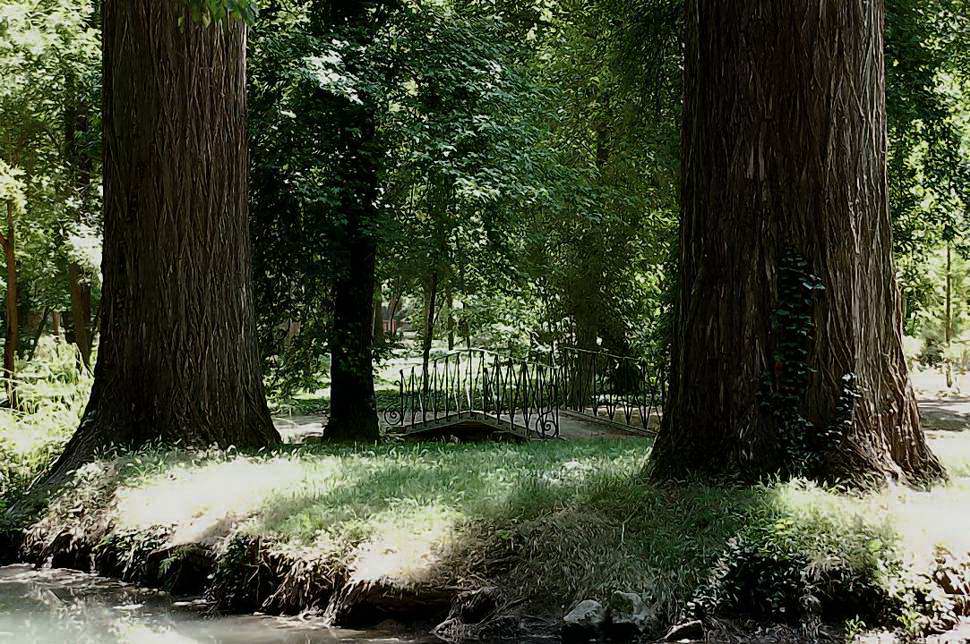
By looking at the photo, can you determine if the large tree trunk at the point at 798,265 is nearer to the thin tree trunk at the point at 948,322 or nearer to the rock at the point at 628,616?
the rock at the point at 628,616

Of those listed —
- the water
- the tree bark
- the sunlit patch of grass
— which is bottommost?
the water

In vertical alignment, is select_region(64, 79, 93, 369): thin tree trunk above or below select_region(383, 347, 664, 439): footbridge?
above

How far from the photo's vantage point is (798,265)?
21.6ft

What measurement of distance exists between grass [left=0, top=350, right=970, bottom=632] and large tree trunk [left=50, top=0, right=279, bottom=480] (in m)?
1.32

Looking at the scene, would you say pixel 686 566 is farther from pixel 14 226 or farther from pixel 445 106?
pixel 14 226

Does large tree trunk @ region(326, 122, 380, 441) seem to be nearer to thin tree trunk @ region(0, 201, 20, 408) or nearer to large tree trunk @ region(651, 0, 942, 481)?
large tree trunk @ region(651, 0, 942, 481)

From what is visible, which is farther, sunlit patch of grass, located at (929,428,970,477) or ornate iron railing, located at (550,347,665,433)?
ornate iron railing, located at (550,347,665,433)

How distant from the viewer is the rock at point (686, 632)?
5.34 m

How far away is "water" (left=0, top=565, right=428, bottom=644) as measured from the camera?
18.8 ft

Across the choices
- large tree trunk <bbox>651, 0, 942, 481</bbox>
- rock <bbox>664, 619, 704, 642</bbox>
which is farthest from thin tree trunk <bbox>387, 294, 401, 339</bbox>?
rock <bbox>664, 619, 704, 642</bbox>

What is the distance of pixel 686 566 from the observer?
5.68m

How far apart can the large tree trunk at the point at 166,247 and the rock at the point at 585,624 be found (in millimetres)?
4926

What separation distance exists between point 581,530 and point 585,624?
0.76m

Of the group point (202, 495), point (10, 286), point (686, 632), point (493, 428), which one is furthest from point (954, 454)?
point (10, 286)
